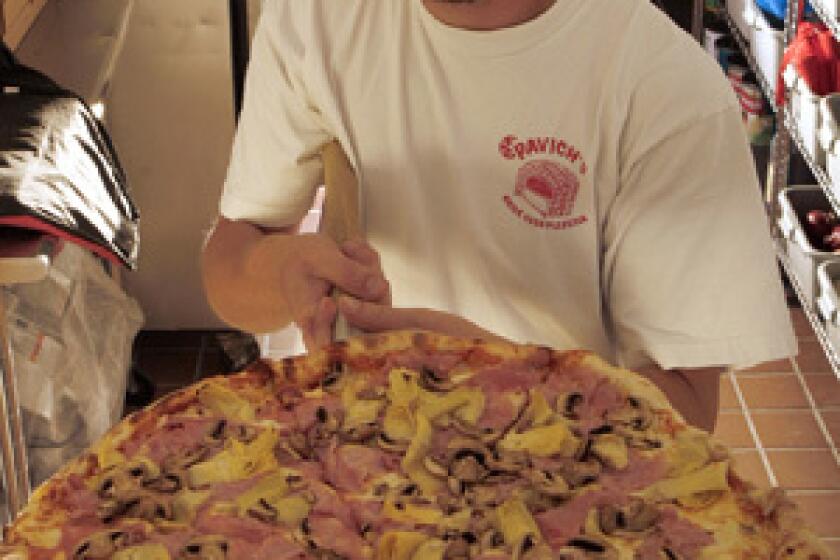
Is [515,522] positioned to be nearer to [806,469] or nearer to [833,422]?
[806,469]

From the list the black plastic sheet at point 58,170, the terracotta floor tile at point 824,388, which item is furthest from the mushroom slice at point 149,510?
the terracotta floor tile at point 824,388

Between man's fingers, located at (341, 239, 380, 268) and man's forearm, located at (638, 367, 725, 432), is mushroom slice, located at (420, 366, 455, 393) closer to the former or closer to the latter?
man's fingers, located at (341, 239, 380, 268)

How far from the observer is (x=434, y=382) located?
1198 millimetres

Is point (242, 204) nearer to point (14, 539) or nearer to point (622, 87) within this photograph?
point (622, 87)

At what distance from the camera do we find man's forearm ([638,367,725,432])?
1518 mm

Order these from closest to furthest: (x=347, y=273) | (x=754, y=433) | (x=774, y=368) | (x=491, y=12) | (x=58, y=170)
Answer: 1. (x=347, y=273)
2. (x=491, y=12)
3. (x=58, y=170)
4. (x=754, y=433)
5. (x=774, y=368)

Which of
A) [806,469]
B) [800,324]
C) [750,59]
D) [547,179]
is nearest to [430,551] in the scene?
[547,179]

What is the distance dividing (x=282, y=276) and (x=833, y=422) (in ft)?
8.25

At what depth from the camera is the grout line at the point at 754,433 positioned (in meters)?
3.40

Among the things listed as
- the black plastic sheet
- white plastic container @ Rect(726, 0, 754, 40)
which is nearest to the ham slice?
the black plastic sheet

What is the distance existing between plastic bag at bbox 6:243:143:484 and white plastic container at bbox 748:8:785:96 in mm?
1718

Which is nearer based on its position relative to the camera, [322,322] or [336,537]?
[336,537]

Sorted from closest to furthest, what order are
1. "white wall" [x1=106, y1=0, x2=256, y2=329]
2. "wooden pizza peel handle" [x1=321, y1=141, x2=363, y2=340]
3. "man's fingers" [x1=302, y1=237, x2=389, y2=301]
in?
"man's fingers" [x1=302, y1=237, x2=389, y2=301] → "wooden pizza peel handle" [x1=321, y1=141, x2=363, y2=340] → "white wall" [x1=106, y1=0, x2=256, y2=329]

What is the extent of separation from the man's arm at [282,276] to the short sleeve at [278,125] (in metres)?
0.05
